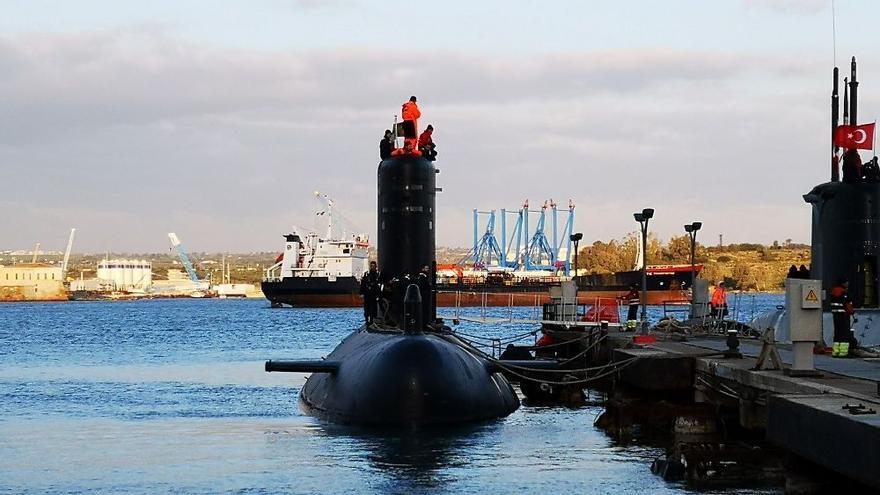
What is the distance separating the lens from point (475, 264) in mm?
157500

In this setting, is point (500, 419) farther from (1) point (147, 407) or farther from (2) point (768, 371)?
(1) point (147, 407)

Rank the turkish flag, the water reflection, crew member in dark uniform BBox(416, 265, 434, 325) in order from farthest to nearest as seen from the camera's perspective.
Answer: the turkish flag, crew member in dark uniform BBox(416, 265, 434, 325), the water reflection

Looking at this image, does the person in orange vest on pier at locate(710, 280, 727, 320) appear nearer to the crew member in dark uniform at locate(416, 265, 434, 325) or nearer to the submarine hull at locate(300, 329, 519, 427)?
the crew member in dark uniform at locate(416, 265, 434, 325)

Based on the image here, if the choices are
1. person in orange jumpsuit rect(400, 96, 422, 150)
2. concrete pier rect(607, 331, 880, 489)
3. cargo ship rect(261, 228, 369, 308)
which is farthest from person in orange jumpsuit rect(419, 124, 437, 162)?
cargo ship rect(261, 228, 369, 308)

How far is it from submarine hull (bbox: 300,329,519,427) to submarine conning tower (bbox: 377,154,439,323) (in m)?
3.84

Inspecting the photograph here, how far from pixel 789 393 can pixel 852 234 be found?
38.7 ft

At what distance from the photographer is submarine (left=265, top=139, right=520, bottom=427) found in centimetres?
1841

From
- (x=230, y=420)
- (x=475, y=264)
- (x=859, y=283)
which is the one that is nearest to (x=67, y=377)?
(x=230, y=420)

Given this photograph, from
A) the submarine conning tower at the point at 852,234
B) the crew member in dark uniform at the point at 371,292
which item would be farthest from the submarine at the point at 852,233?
the crew member in dark uniform at the point at 371,292

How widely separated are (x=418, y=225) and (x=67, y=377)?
669 inches

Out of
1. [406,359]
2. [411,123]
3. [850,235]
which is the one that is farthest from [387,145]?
[850,235]

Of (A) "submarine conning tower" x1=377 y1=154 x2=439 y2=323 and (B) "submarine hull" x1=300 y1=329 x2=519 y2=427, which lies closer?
(B) "submarine hull" x1=300 y1=329 x2=519 y2=427

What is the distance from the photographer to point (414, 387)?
1839 centimetres

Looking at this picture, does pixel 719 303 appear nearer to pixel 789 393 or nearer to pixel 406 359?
pixel 406 359
